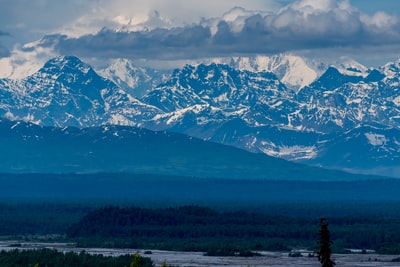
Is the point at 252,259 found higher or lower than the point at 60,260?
higher

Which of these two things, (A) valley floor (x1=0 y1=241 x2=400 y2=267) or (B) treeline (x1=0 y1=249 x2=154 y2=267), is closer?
(B) treeline (x1=0 y1=249 x2=154 y2=267)

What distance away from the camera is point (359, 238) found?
7628 inches

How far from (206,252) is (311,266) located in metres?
30.1

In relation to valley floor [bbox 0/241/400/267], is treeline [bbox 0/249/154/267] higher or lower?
lower

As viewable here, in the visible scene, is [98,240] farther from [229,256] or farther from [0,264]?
[0,264]

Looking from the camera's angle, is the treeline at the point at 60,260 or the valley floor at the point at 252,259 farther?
the valley floor at the point at 252,259

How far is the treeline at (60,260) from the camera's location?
12900 centimetres

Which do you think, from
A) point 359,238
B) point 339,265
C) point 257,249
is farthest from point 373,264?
point 359,238

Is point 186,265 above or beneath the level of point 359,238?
beneath

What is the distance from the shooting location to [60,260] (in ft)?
431

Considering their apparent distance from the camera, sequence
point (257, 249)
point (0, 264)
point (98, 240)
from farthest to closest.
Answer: point (98, 240) → point (257, 249) → point (0, 264)

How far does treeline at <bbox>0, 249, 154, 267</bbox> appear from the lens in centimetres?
12900

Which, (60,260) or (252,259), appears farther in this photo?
(252,259)

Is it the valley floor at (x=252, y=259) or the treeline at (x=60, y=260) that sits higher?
the valley floor at (x=252, y=259)
